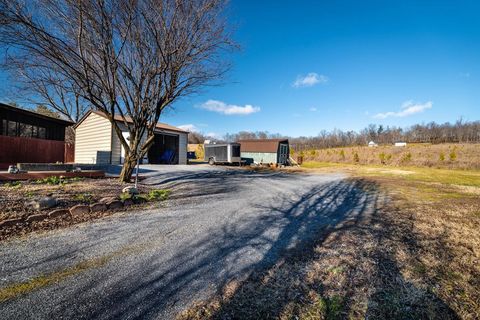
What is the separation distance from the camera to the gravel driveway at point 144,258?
1964 mm

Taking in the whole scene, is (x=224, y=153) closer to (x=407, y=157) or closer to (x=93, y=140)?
(x=93, y=140)

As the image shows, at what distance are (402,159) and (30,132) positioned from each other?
3426 cm

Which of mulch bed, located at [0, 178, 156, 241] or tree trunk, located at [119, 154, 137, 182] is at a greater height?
tree trunk, located at [119, 154, 137, 182]

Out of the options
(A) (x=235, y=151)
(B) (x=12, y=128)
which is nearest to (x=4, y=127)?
(B) (x=12, y=128)

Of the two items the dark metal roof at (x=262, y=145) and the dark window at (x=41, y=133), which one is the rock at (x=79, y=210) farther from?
the dark metal roof at (x=262, y=145)

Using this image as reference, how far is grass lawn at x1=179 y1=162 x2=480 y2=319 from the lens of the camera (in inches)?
75.4

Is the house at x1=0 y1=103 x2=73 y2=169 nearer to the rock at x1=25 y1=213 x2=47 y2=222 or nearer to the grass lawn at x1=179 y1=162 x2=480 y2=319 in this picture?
the rock at x1=25 y1=213 x2=47 y2=222

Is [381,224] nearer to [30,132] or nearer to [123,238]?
[123,238]

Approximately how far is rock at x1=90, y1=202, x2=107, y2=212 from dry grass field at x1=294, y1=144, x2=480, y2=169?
27.7 meters

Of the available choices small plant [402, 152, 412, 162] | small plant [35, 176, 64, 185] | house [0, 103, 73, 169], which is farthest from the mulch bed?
small plant [402, 152, 412, 162]

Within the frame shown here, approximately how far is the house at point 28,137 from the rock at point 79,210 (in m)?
10.8

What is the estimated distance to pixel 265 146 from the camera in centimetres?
2528

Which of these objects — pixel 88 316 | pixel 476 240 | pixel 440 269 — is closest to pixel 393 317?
pixel 440 269

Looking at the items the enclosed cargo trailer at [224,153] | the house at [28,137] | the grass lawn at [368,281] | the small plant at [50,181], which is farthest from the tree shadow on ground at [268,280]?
the enclosed cargo trailer at [224,153]
